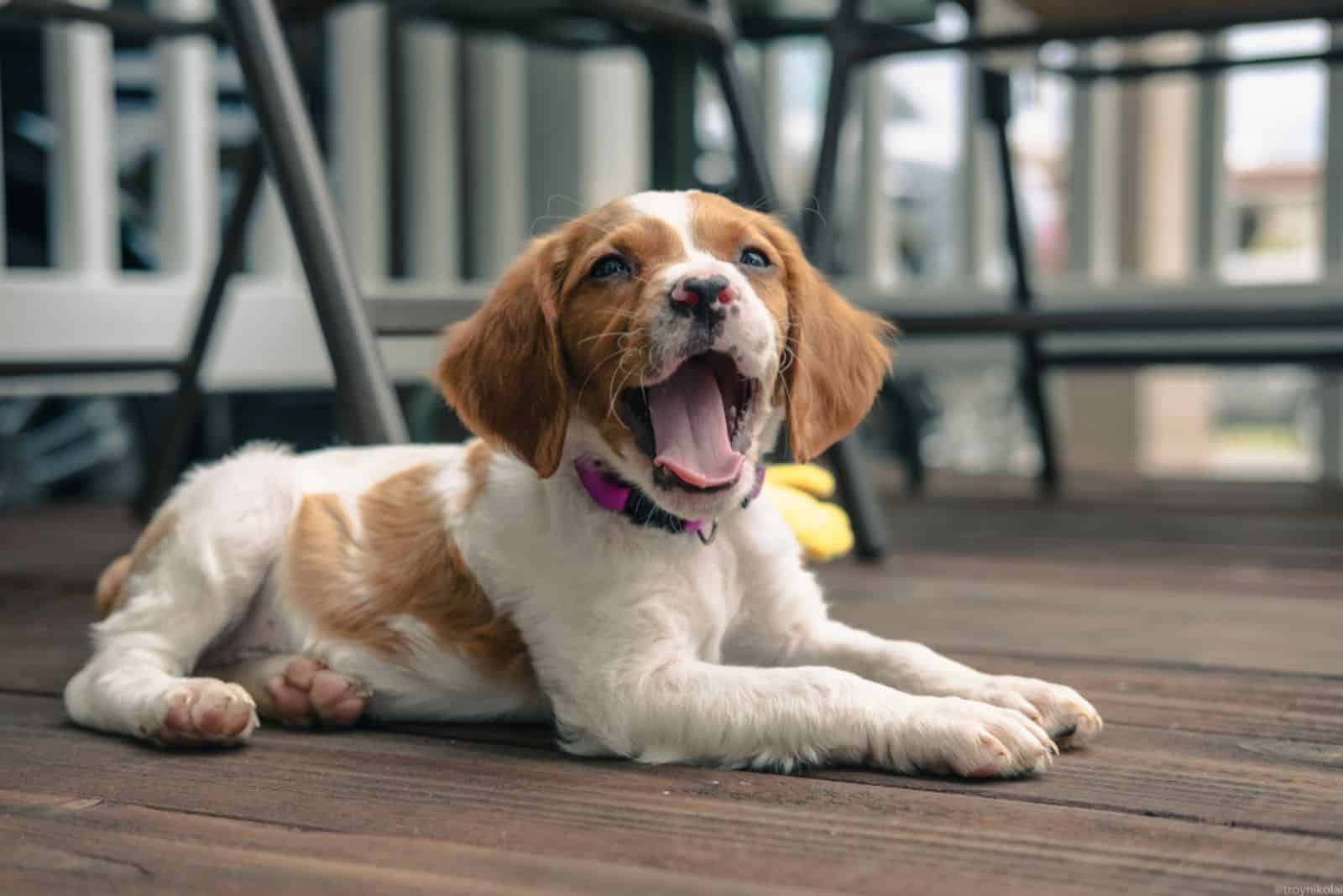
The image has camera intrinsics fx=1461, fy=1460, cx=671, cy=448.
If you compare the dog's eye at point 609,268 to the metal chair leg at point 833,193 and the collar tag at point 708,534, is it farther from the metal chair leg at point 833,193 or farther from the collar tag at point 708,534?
the metal chair leg at point 833,193

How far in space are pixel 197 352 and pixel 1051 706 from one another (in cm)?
200

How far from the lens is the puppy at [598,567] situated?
1.44 meters

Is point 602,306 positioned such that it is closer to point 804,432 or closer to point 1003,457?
point 804,432

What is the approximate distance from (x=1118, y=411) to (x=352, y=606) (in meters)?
4.77

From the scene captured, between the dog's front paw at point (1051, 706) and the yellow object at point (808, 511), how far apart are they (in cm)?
51

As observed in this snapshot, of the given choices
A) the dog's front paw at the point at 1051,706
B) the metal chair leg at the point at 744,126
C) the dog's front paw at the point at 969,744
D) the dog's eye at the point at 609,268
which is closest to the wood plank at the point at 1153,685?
the dog's front paw at the point at 1051,706

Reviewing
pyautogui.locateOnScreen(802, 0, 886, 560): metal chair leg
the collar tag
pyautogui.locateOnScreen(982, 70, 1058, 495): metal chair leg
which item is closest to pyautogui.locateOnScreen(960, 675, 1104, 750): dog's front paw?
the collar tag

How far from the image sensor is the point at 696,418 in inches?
60.8

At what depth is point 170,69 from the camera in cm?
370

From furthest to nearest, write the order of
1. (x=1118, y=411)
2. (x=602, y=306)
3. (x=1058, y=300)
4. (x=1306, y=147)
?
(x=1306, y=147) < (x=1118, y=411) < (x=1058, y=300) < (x=602, y=306)

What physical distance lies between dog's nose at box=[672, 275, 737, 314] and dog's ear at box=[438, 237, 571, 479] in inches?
6.7

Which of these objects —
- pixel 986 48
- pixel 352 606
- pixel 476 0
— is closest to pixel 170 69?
pixel 476 0

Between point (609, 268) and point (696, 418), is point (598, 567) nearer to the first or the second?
point (696, 418)

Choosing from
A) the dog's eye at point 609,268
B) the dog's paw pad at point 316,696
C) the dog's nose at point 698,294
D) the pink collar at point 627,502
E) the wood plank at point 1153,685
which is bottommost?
the wood plank at point 1153,685
